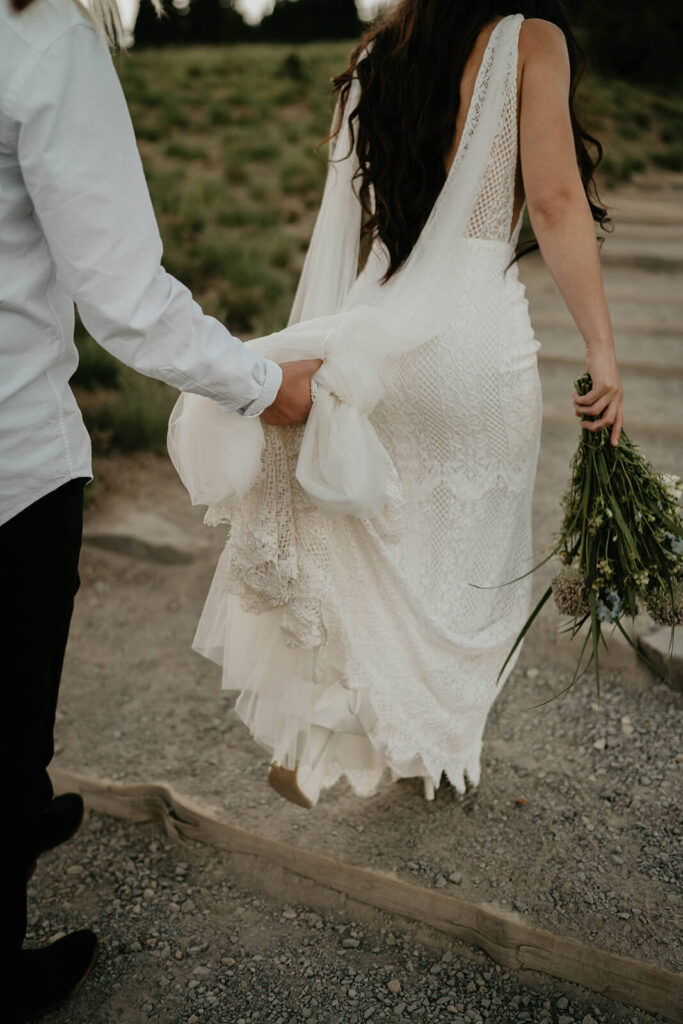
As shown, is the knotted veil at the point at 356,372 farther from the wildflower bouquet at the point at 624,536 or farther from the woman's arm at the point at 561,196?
the wildflower bouquet at the point at 624,536

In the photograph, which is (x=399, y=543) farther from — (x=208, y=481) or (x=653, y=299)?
(x=653, y=299)

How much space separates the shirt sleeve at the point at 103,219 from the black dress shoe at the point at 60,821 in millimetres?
1537

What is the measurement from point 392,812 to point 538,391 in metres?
1.27

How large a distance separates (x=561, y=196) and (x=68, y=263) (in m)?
1.05

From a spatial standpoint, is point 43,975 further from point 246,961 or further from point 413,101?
point 413,101

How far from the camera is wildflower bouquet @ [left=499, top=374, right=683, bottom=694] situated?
1849 mm

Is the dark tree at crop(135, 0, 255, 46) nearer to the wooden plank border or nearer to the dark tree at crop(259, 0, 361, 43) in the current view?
the dark tree at crop(259, 0, 361, 43)

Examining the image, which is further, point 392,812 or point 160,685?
point 160,685

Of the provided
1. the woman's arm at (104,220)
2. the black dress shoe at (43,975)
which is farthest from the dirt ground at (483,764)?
the woman's arm at (104,220)

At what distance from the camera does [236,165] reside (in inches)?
415

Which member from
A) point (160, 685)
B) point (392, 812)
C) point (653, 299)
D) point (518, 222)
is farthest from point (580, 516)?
point (653, 299)

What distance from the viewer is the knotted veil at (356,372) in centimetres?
165

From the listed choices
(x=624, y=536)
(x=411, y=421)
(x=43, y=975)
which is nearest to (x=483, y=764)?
(x=624, y=536)

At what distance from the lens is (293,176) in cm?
1021
